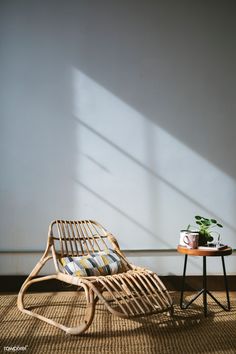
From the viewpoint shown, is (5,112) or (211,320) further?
(5,112)

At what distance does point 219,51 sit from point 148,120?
3.27ft

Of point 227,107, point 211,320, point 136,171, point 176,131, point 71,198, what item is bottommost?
point 211,320

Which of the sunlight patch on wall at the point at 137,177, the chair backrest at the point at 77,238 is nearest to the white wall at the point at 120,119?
the sunlight patch on wall at the point at 137,177

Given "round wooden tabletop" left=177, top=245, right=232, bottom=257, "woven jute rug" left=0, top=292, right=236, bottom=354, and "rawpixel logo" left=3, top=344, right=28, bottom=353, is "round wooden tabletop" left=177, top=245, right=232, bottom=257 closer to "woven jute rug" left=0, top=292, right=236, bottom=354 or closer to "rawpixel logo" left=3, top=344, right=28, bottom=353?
"woven jute rug" left=0, top=292, right=236, bottom=354

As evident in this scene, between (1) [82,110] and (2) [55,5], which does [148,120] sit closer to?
(1) [82,110]

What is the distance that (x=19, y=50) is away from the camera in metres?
3.79

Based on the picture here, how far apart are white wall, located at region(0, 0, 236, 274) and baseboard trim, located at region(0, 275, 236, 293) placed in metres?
0.09

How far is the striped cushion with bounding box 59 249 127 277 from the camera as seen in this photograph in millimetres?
2703

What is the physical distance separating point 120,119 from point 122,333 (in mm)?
2046

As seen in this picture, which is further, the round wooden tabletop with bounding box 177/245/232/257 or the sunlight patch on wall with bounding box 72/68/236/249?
the sunlight patch on wall with bounding box 72/68/236/249

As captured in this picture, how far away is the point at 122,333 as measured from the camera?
246 cm

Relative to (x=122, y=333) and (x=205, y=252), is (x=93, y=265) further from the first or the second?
(x=205, y=252)

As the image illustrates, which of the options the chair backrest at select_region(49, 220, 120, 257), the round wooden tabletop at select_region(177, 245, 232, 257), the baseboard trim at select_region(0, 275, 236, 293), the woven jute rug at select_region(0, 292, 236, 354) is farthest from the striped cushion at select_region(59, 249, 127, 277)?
the baseboard trim at select_region(0, 275, 236, 293)

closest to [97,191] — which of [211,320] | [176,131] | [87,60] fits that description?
[176,131]
